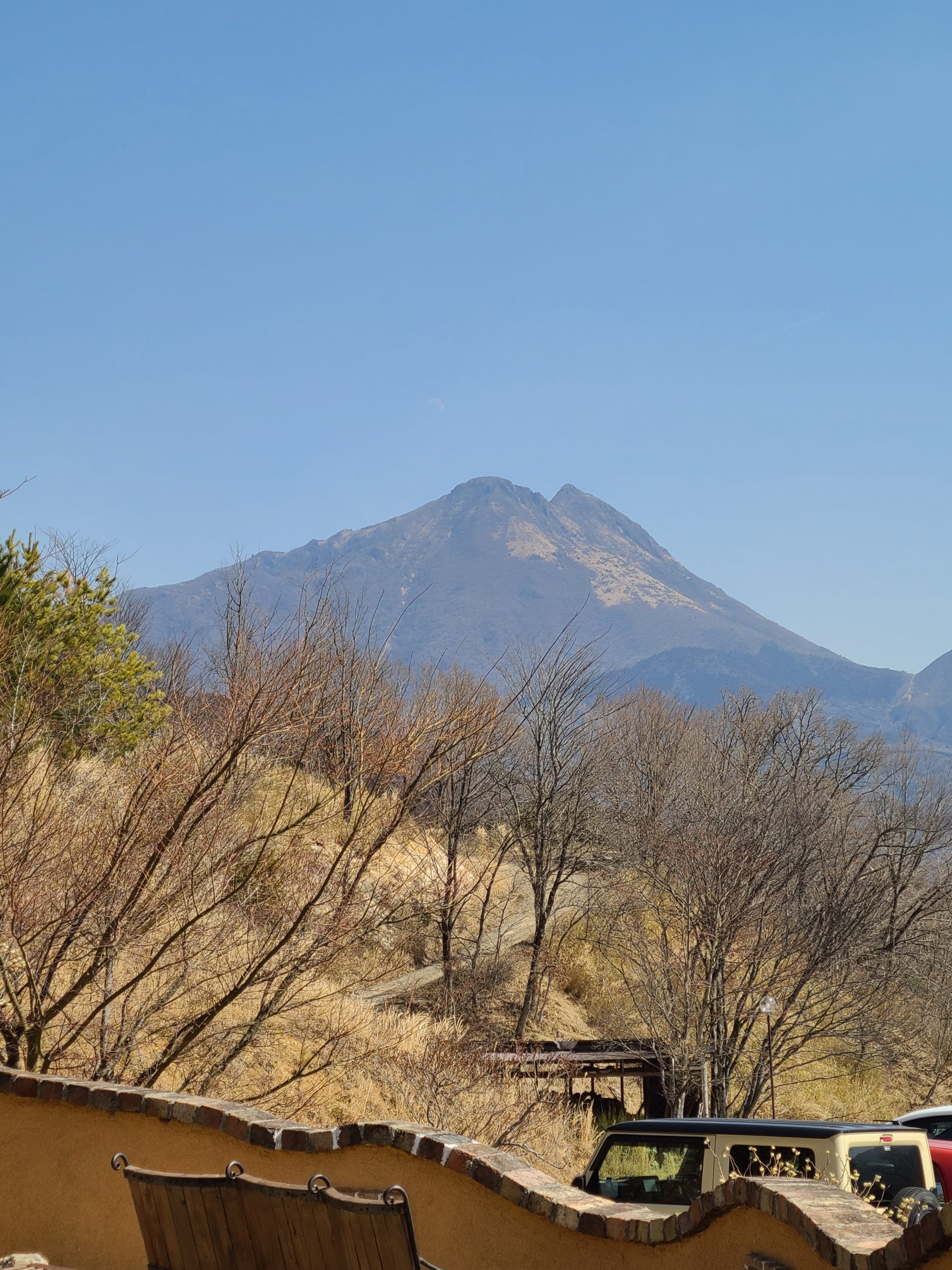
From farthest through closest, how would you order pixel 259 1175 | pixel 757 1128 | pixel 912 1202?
pixel 757 1128 → pixel 912 1202 → pixel 259 1175

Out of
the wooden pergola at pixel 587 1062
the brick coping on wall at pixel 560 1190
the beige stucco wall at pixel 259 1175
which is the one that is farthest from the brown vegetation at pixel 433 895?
the brick coping on wall at pixel 560 1190

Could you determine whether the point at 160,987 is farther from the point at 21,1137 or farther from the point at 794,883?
the point at 794,883

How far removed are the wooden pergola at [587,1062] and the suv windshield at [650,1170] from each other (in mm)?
8745

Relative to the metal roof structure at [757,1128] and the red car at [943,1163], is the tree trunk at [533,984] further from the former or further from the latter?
the metal roof structure at [757,1128]

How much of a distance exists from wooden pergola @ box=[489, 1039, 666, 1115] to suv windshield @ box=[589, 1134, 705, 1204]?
8745 mm

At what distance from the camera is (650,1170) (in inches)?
324

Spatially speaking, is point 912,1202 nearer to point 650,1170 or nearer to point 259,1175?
point 650,1170

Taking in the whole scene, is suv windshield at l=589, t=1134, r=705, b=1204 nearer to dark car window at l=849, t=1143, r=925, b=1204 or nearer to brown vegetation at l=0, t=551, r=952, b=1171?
dark car window at l=849, t=1143, r=925, b=1204

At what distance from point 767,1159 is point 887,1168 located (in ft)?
2.90

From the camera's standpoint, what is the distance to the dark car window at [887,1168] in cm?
769

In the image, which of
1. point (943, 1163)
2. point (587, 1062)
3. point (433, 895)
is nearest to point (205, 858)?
point (943, 1163)

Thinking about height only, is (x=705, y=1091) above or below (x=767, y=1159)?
below

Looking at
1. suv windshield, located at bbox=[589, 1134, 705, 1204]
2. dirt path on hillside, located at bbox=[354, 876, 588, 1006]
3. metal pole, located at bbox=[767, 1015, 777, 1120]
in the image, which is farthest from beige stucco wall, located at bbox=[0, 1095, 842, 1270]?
metal pole, located at bbox=[767, 1015, 777, 1120]

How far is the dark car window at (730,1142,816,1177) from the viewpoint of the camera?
7633mm
